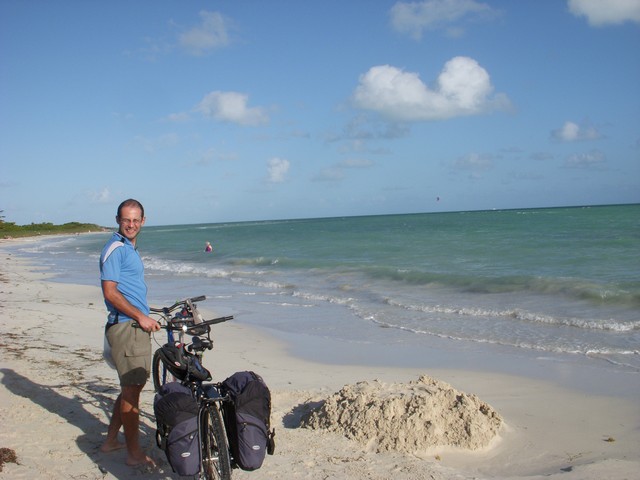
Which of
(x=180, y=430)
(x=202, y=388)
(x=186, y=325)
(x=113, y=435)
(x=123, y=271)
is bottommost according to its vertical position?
(x=113, y=435)

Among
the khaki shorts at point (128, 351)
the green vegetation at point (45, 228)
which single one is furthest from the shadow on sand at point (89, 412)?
the green vegetation at point (45, 228)

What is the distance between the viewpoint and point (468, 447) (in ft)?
14.9

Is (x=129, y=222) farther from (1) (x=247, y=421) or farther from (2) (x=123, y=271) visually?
(1) (x=247, y=421)

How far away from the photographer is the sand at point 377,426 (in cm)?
410

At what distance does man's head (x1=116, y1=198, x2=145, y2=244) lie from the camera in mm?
3889

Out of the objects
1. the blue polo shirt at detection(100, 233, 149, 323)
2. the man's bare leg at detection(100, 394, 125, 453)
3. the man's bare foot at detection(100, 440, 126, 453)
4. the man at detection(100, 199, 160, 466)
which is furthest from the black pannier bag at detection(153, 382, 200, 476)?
the man's bare foot at detection(100, 440, 126, 453)

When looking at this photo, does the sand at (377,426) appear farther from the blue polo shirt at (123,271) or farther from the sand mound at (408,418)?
the blue polo shirt at (123,271)

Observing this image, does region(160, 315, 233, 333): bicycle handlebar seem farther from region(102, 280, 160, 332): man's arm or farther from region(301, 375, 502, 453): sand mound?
region(301, 375, 502, 453): sand mound

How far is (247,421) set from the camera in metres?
3.24

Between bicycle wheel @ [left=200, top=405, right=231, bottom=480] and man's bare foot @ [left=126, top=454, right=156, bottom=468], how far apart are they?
0.97 m

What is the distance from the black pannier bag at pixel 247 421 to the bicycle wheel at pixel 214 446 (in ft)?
0.23

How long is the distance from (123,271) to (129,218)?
370 millimetres

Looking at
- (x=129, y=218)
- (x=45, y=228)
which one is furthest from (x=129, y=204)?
(x=45, y=228)

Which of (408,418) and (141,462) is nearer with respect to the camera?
(141,462)
